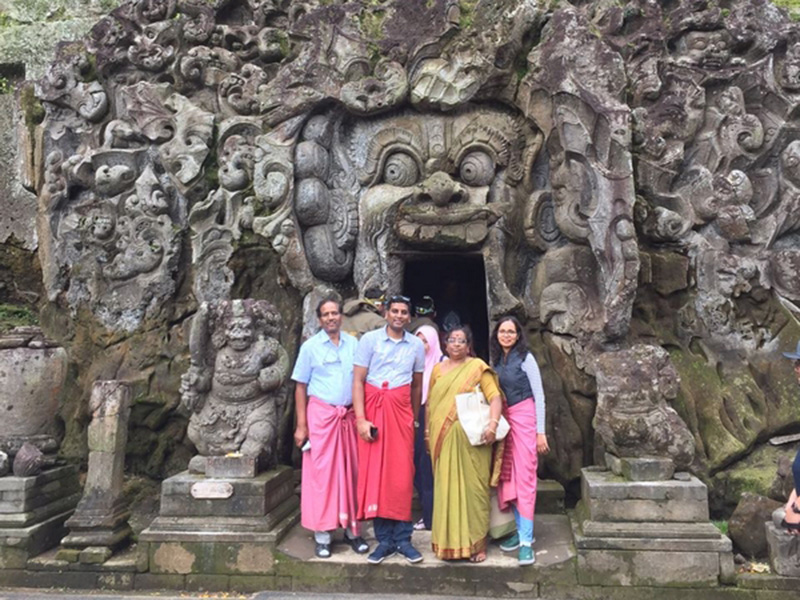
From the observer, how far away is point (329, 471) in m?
4.99

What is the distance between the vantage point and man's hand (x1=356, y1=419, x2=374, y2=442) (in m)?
4.68

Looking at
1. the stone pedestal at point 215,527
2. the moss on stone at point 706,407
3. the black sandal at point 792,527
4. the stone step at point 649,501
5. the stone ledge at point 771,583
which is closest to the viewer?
the black sandal at point 792,527

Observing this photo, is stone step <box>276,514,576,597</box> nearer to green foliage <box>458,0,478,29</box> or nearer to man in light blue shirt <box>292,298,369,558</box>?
man in light blue shirt <box>292,298,369,558</box>

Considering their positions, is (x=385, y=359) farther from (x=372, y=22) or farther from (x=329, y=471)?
(x=372, y=22)

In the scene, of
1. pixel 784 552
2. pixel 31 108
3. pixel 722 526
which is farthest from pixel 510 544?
pixel 31 108

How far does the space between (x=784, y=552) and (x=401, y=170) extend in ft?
16.4

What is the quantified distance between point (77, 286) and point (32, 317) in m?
1.63

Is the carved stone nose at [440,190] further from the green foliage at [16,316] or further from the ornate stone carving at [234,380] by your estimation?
the green foliage at [16,316]

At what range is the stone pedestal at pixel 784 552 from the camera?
15.3 feet

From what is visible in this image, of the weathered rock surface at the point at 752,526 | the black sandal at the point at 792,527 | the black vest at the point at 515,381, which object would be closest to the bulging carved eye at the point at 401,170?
the black vest at the point at 515,381

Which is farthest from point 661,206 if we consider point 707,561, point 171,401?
point 171,401

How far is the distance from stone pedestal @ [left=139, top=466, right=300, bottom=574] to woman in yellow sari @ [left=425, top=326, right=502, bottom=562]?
4.42ft

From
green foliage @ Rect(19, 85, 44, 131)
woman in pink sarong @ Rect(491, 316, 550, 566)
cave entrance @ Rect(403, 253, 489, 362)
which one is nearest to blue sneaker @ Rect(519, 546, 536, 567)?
woman in pink sarong @ Rect(491, 316, 550, 566)

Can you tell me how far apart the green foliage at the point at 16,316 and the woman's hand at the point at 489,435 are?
22.4ft
